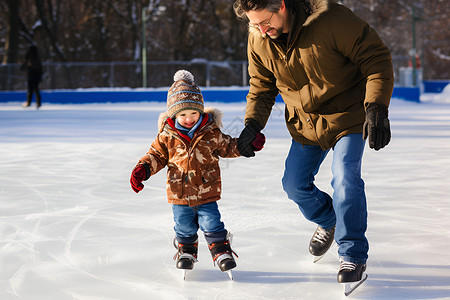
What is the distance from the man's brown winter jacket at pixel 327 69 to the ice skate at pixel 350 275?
1.56 feet

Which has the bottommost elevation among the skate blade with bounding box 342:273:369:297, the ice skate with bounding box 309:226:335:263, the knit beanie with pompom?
the ice skate with bounding box 309:226:335:263

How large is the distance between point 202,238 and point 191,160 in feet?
2.38

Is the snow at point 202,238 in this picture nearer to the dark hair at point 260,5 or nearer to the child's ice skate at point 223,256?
the child's ice skate at point 223,256

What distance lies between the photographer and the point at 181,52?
25922 millimetres

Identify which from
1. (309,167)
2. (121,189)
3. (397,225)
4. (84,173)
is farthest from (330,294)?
(84,173)

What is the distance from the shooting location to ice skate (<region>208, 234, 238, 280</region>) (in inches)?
93.9

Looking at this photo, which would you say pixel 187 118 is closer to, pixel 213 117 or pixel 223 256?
pixel 213 117

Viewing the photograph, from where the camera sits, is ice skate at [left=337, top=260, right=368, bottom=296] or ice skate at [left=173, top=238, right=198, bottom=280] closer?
ice skate at [left=337, top=260, right=368, bottom=296]

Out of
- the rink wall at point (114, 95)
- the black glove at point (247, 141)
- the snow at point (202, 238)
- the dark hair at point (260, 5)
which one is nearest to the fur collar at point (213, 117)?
the black glove at point (247, 141)

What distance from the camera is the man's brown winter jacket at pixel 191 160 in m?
2.38

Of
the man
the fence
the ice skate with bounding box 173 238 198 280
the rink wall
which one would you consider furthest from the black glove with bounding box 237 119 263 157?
the fence

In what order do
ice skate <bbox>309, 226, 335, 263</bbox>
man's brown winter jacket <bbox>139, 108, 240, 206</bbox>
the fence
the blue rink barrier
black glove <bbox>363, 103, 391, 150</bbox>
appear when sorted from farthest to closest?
the blue rink barrier
the fence
ice skate <bbox>309, 226, 335, 263</bbox>
man's brown winter jacket <bbox>139, 108, 240, 206</bbox>
black glove <bbox>363, 103, 391, 150</bbox>

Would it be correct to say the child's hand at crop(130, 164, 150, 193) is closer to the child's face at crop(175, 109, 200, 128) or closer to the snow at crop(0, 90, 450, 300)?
the child's face at crop(175, 109, 200, 128)

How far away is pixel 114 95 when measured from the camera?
1641 centimetres
